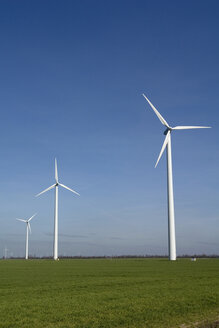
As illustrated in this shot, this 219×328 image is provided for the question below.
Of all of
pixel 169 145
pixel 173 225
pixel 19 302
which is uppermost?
pixel 169 145

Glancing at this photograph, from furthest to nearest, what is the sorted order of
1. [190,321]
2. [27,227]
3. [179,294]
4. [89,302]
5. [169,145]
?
[27,227], [169,145], [179,294], [89,302], [190,321]

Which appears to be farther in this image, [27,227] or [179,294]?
[27,227]

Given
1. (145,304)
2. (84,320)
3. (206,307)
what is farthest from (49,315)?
(206,307)

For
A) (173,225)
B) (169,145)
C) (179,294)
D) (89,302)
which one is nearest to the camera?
(89,302)

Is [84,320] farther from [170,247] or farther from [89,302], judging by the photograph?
[170,247]

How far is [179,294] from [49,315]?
7.73 meters

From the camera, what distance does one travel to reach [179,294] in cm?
1888

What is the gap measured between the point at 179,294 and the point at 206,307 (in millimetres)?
3669

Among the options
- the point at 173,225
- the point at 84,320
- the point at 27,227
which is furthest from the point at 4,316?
the point at 27,227

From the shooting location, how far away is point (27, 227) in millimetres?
129125

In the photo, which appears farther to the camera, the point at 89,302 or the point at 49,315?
the point at 89,302

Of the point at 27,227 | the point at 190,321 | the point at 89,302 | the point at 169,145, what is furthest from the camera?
the point at 27,227

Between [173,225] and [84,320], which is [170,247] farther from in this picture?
→ [84,320]

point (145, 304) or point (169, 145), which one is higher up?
point (169, 145)
